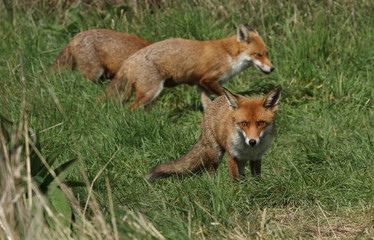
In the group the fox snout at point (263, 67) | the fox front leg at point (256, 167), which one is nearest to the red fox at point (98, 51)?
the fox snout at point (263, 67)

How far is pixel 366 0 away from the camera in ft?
27.5

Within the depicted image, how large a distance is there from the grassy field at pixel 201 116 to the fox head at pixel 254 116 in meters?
0.38

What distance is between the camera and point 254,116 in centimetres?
475

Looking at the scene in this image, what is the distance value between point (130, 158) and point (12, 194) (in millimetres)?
2394

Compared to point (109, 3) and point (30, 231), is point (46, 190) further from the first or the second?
point (109, 3)

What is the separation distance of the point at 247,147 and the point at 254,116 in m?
0.31

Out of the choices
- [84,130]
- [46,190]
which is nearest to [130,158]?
[84,130]

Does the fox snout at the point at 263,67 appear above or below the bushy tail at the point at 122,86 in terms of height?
below

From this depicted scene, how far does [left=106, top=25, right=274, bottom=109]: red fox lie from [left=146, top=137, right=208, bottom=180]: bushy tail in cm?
222

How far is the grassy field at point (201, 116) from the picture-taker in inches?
153

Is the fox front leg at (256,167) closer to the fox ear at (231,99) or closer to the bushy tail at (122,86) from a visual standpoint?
the fox ear at (231,99)

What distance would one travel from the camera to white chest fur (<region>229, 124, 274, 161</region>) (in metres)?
4.86

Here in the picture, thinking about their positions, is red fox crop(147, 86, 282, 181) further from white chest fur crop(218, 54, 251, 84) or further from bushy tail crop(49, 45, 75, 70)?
bushy tail crop(49, 45, 75, 70)

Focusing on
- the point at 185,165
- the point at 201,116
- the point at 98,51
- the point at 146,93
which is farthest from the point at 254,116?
the point at 98,51
